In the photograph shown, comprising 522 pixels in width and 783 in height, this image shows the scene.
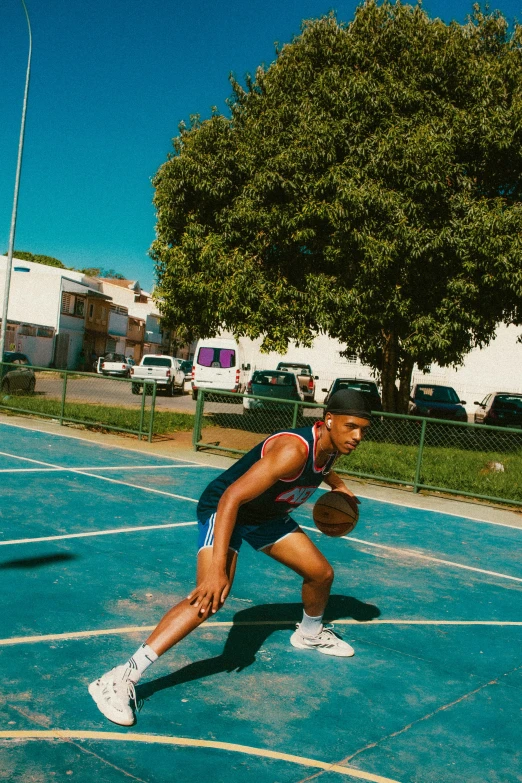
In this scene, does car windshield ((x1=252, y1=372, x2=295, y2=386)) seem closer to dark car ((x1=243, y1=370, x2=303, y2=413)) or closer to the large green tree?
dark car ((x1=243, y1=370, x2=303, y2=413))

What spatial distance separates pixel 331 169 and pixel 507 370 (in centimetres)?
2745

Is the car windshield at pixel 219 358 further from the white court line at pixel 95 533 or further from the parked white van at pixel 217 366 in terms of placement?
the white court line at pixel 95 533

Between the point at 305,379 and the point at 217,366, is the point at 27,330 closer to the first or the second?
the point at 305,379

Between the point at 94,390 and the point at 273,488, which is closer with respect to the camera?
the point at 273,488

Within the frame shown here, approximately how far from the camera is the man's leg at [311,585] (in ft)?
15.6

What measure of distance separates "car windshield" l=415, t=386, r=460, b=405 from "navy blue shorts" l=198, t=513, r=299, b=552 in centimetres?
2049

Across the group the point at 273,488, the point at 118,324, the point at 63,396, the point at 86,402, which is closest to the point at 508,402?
the point at 86,402

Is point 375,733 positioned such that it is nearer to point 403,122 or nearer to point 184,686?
point 184,686

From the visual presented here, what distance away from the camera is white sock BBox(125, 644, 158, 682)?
3898 millimetres

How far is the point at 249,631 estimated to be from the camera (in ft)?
18.4

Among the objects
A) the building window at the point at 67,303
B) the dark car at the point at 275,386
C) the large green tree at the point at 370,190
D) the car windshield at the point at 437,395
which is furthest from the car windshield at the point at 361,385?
the building window at the point at 67,303

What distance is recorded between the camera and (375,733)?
4.17 m

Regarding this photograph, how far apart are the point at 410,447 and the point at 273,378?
1002cm

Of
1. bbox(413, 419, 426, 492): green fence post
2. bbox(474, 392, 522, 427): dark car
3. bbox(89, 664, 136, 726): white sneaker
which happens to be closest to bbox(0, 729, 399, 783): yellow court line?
bbox(89, 664, 136, 726): white sneaker
